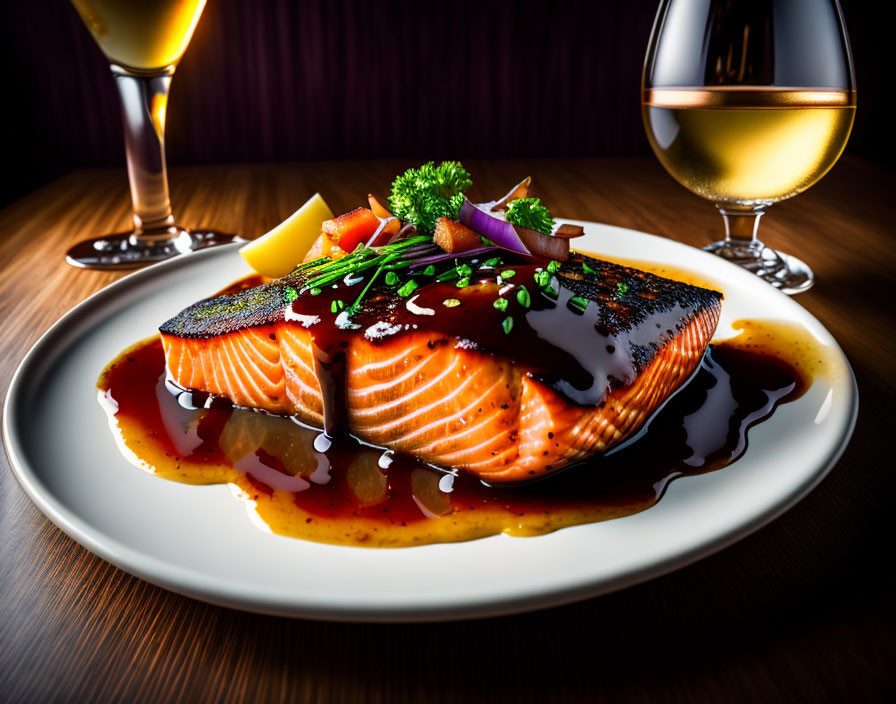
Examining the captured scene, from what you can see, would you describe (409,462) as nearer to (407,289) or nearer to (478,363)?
(478,363)

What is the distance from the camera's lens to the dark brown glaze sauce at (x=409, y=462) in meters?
1.23

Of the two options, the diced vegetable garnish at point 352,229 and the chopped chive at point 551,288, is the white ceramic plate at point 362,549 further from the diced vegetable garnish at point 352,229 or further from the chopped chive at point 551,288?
the diced vegetable garnish at point 352,229

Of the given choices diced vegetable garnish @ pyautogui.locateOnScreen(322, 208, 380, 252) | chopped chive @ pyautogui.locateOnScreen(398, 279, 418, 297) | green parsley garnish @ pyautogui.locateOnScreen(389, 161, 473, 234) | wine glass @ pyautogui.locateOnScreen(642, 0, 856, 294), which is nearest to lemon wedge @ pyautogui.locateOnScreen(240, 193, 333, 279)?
diced vegetable garnish @ pyautogui.locateOnScreen(322, 208, 380, 252)

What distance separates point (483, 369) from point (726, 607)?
0.59 metres

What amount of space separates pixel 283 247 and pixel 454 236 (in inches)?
29.6

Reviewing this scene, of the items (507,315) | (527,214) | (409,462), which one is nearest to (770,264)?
(527,214)

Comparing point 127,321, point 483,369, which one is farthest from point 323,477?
point 127,321

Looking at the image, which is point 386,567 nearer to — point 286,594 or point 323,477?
point 286,594

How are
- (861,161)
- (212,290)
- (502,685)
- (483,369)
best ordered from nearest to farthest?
(502,685) → (483,369) → (212,290) → (861,161)

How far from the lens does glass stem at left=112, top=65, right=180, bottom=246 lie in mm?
2652

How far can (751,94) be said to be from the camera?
205 cm

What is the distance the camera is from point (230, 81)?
4.70 metres

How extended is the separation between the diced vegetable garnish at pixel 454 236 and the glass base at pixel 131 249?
138 cm

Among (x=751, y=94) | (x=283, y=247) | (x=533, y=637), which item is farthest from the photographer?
(x=283, y=247)
